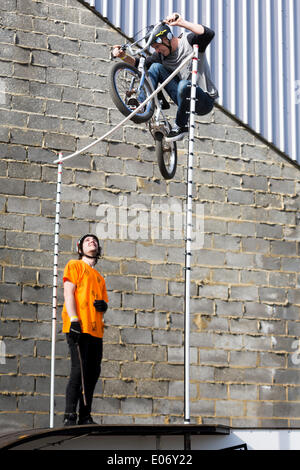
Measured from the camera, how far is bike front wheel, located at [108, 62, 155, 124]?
7.04 m

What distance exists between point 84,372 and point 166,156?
2656mm

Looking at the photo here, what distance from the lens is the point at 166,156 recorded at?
317 inches

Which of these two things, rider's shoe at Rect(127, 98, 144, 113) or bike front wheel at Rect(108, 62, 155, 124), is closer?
bike front wheel at Rect(108, 62, 155, 124)

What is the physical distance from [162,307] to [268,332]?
1093mm

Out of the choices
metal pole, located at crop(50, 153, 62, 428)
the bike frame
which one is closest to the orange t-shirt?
metal pole, located at crop(50, 153, 62, 428)

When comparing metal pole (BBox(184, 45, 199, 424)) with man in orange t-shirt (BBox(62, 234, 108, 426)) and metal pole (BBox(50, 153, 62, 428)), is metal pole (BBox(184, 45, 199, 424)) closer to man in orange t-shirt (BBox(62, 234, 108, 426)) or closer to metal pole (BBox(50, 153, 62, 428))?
man in orange t-shirt (BBox(62, 234, 108, 426))

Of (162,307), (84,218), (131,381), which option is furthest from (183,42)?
(131,381)

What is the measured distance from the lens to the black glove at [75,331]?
6098mm

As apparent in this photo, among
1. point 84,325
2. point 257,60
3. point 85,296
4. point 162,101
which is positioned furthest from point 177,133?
point 84,325

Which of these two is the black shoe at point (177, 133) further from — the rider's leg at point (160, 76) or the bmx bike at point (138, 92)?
the rider's leg at point (160, 76)

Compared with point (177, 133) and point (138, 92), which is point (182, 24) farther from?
point (177, 133)

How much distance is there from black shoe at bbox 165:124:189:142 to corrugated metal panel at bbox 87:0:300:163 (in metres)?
1.22

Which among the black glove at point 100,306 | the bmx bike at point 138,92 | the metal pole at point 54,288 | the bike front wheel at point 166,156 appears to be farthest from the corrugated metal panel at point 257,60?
the black glove at point 100,306

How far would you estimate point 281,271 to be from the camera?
28.2ft
